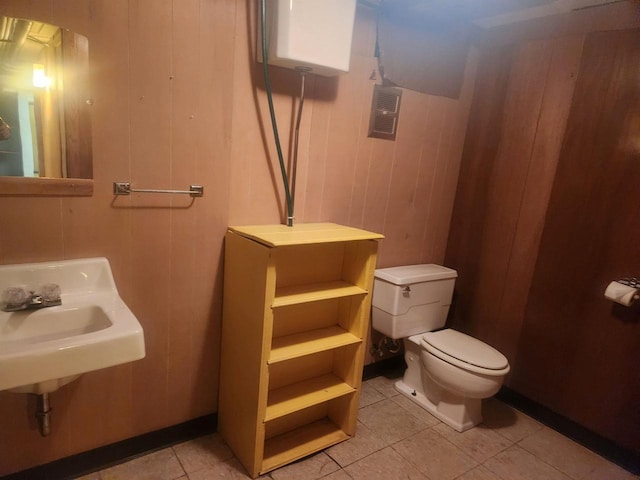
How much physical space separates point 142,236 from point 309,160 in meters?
0.80

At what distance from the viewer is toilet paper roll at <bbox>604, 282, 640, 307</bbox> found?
1618mm

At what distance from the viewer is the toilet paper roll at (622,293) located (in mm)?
1618

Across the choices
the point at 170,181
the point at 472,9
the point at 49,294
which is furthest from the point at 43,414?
the point at 472,9

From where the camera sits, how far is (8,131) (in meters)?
1.15

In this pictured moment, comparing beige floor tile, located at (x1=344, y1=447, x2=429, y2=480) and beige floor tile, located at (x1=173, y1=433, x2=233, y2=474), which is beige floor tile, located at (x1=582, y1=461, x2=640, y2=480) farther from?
beige floor tile, located at (x1=173, y1=433, x2=233, y2=474)

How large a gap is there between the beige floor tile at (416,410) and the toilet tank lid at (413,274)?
2.30 feet

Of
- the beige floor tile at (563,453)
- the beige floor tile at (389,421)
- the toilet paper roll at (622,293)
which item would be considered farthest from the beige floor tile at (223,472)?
the toilet paper roll at (622,293)

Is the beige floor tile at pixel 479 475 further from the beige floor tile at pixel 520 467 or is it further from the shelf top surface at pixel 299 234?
the shelf top surface at pixel 299 234

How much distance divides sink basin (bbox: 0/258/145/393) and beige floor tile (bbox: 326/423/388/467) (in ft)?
3.61

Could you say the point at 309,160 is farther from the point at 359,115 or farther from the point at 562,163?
the point at 562,163

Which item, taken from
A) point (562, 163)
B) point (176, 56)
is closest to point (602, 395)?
point (562, 163)

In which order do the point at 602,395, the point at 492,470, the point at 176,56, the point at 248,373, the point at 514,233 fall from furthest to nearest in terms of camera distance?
the point at 514,233
the point at 602,395
the point at 492,470
the point at 248,373
the point at 176,56

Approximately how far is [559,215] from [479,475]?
1.31 m

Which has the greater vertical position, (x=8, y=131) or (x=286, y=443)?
(x=8, y=131)
